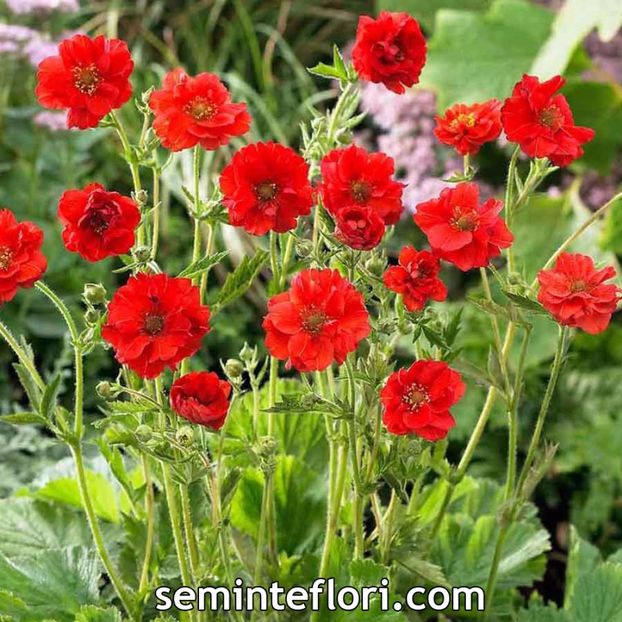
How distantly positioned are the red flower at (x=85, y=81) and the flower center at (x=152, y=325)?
16 cm

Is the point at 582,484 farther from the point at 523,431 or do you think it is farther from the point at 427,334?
the point at 427,334

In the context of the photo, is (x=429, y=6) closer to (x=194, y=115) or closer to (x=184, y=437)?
(x=194, y=115)

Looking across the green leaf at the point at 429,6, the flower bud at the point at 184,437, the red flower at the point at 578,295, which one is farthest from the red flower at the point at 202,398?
the green leaf at the point at 429,6

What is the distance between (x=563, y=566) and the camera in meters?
1.79

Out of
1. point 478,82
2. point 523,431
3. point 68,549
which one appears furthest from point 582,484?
point 68,549

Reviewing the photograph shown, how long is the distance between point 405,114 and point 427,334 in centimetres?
142

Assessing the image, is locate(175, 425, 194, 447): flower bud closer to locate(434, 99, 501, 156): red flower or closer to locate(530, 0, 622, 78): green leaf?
locate(434, 99, 501, 156): red flower

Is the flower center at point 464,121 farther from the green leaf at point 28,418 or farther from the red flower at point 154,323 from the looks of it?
the green leaf at point 28,418

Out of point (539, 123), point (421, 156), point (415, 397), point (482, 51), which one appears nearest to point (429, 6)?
point (482, 51)

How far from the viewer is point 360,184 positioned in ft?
2.46

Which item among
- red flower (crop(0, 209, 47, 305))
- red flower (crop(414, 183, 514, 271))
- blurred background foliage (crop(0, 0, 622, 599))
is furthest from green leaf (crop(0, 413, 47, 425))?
blurred background foliage (crop(0, 0, 622, 599))

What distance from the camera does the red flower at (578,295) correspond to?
28.8 inches

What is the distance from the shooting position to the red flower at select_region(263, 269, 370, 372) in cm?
69

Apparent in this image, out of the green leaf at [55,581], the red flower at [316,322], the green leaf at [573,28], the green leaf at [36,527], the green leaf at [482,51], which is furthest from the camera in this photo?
the green leaf at [482,51]
